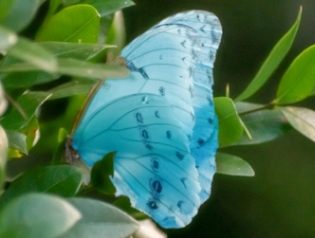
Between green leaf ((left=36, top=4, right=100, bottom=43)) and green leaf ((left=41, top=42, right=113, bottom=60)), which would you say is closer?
green leaf ((left=41, top=42, right=113, bottom=60))

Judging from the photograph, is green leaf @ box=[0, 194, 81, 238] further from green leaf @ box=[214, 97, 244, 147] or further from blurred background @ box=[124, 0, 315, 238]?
blurred background @ box=[124, 0, 315, 238]

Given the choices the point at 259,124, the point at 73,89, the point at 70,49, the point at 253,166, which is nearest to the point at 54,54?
the point at 70,49

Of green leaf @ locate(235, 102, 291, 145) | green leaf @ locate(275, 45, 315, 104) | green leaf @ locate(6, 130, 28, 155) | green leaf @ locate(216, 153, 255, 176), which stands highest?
green leaf @ locate(6, 130, 28, 155)

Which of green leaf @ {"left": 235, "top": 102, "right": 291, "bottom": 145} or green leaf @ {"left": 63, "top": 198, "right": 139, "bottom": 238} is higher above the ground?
green leaf @ {"left": 63, "top": 198, "right": 139, "bottom": 238}

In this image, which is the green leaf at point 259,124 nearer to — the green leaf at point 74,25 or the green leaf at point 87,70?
the green leaf at point 74,25

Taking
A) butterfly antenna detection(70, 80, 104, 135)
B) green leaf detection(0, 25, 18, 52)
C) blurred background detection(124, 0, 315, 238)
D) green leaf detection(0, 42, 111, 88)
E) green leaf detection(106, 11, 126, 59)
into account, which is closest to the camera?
green leaf detection(0, 25, 18, 52)

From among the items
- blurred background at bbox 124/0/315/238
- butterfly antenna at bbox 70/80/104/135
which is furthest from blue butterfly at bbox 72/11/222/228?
blurred background at bbox 124/0/315/238

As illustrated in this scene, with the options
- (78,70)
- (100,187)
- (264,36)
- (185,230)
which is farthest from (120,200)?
(264,36)
